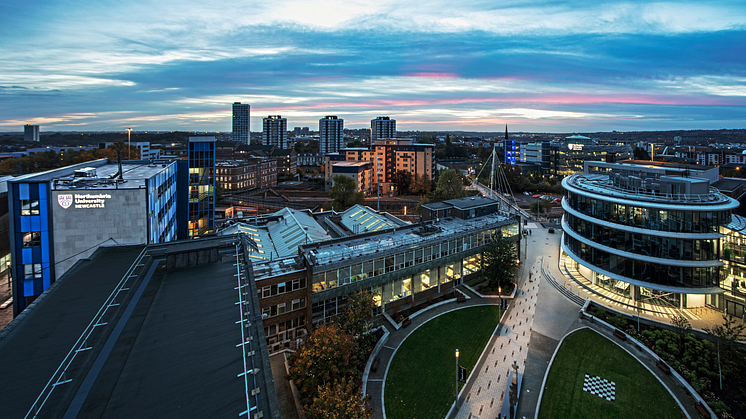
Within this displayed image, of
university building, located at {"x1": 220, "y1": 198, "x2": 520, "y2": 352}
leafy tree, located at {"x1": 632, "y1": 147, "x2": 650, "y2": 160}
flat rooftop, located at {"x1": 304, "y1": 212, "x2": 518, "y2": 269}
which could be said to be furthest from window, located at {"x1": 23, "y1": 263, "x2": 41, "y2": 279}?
leafy tree, located at {"x1": 632, "y1": 147, "x2": 650, "y2": 160}

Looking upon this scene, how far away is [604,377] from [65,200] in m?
45.7

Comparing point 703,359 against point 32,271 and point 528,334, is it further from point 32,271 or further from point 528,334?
point 32,271

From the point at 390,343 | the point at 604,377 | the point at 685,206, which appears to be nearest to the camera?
the point at 604,377

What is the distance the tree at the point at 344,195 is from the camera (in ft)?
287

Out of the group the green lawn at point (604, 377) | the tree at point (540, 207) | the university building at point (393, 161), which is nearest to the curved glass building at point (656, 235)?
the green lawn at point (604, 377)

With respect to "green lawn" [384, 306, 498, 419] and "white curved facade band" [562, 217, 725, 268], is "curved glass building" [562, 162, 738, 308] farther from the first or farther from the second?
"green lawn" [384, 306, 498, 419]

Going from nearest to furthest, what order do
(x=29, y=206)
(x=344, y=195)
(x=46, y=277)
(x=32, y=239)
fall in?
(x=29, y=206) < (x=32, y=239) < (x=46, y=277) < (x=344, y=195)

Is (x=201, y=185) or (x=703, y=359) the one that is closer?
(x=703, y=359)

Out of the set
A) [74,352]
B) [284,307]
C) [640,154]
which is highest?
[640,154]

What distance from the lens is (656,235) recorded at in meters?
36.6

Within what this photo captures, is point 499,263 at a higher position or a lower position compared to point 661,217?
lower

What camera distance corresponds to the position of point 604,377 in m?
28.2

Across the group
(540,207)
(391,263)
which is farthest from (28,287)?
(540,207)

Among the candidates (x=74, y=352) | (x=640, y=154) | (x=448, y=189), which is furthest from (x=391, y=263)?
(x=640, y=154)
